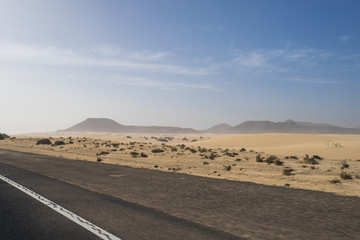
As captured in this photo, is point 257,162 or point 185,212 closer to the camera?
point 185,212

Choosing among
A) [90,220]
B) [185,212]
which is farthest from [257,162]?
[90,220]

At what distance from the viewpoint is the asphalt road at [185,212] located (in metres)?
6.06

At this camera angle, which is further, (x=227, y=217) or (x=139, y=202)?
(x=139, y=202)

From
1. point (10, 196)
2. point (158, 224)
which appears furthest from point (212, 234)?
point (10, 196)

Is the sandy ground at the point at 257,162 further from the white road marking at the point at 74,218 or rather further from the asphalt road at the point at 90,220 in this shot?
the white road marking at the point at 74,218

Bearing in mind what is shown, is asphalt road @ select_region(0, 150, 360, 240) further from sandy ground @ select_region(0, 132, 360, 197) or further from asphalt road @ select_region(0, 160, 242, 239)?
sandy ground @ select_region(0, 132, 360, 197)

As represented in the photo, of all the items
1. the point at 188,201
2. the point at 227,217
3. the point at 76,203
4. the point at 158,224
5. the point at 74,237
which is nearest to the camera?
the point at 74,237

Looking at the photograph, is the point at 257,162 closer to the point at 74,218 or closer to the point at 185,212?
the point at 185,212

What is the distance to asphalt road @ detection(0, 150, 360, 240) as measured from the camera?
6.06 m

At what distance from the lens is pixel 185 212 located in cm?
801

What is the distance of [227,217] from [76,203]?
4524mm

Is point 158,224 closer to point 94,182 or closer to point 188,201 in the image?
point 188,201

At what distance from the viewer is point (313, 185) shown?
43.2 feet

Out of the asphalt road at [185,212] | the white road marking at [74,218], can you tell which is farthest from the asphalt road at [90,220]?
the white road marking at [74,218]
